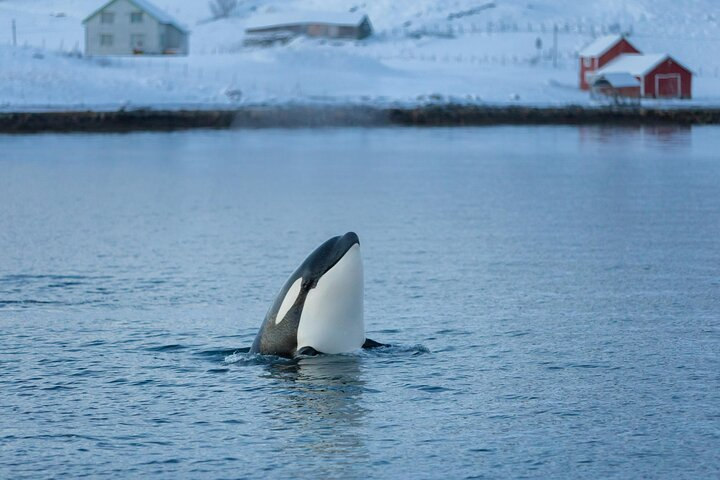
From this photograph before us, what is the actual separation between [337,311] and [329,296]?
233 mm

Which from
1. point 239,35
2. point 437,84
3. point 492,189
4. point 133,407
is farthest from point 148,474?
point 239,35

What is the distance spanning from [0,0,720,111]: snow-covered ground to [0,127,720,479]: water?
138 feet

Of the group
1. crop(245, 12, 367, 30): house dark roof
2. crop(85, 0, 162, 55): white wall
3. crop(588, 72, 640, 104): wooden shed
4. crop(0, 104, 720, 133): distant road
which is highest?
crop(245, 12, 367, 30): house dark roof

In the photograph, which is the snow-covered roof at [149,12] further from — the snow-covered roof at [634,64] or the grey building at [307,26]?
the snow-covered roof at [634,64]

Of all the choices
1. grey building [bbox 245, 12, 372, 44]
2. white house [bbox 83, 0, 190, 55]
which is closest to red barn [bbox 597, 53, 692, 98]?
white house [bbox 83, 0, 190, 55]

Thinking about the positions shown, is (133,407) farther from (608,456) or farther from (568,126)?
(568,126)

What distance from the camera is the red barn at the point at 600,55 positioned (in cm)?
8612

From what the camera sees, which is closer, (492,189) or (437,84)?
(492,189)

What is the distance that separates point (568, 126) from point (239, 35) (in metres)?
83.2

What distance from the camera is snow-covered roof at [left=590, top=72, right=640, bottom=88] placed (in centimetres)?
7831

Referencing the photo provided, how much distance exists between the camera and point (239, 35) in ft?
469

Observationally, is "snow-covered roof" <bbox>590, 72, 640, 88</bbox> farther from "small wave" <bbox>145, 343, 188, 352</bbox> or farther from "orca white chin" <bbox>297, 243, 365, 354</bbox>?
"orca white chin" <bbox>297, 243, 365, 354</bbox>

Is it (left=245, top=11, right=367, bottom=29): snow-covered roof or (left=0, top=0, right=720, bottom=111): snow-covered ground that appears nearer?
(left=0, top=0, right=720, bottom=111): snow-covered ground

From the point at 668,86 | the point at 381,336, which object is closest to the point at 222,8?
the point at 668,86
